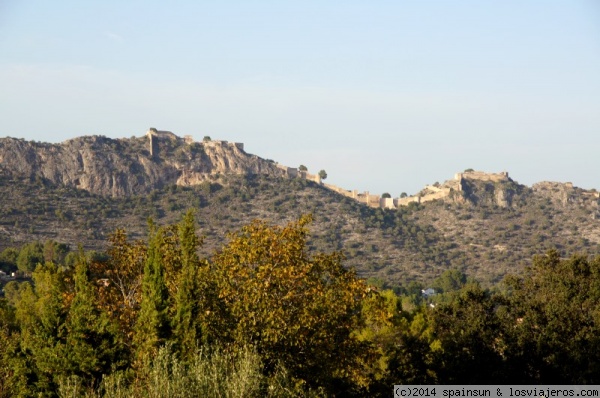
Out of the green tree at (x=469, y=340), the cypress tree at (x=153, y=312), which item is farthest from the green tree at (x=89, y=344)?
the green tree at (x=469, y=340)

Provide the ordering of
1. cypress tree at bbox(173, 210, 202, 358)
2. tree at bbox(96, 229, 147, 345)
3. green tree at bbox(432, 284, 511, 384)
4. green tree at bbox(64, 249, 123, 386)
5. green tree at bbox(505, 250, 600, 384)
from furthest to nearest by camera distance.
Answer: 1. green tree at bbox(505, 250, 600, 384)
2. green tree at bbox(432, 284, 511, 384)
3. tree at bbox(96, 229, 147, 345)
4. green tree at bbox(64, 249, 123, 386)
5. cypress tree at bbox(173, 210, 202, 358)

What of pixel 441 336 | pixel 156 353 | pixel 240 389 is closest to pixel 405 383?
pixel 441 336

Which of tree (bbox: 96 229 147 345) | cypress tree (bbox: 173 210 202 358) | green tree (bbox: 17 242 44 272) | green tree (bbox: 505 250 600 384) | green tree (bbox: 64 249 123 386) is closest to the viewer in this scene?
cypress tree (bbox: 173 210 202 358)

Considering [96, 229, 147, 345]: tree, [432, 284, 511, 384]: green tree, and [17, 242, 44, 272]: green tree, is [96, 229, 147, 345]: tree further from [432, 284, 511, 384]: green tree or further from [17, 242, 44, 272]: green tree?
[17, 242, 44, 272]: green tree

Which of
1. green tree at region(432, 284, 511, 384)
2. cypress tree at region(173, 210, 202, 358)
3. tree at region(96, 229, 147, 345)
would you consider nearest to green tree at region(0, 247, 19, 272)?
green tree at region(432, 284, 511, 384)

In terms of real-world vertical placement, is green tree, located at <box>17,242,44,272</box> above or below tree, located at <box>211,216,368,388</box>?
below

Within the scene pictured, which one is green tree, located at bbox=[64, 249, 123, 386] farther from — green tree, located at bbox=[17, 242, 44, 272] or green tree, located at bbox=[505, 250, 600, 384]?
green tree, located at bbox=[17, 242, 44, 272]

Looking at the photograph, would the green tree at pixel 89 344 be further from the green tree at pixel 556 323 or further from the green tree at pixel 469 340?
the green tree at pixel 556 323

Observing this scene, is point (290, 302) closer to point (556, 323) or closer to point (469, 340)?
point (469, 340)

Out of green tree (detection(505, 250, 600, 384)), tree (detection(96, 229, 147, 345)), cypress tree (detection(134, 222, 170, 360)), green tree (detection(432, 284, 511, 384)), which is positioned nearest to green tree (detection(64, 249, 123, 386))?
cypress tree (detection(134, 222, 170, 360))

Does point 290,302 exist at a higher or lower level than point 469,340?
higher

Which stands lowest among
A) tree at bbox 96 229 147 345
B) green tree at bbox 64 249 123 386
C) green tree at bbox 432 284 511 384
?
green tree at bbox 432 284 511 384

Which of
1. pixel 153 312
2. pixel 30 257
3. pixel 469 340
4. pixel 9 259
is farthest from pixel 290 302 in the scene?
pixel 9 259

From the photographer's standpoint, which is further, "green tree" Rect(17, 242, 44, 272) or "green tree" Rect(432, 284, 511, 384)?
"green tree" Rect(17, 242, 44, 272)
